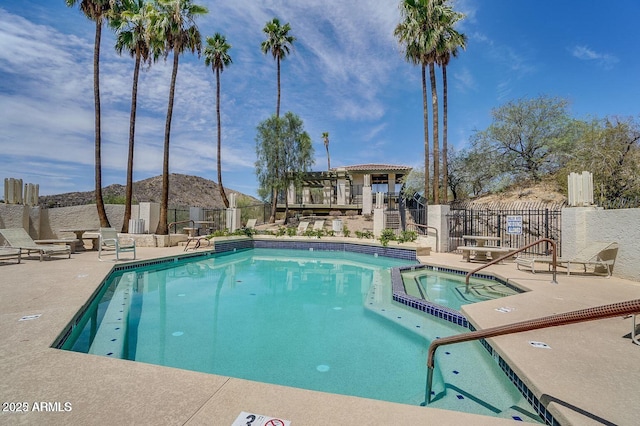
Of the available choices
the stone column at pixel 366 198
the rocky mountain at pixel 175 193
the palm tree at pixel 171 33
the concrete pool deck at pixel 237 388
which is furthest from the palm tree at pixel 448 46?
the rocky mountain at pixel 175 193

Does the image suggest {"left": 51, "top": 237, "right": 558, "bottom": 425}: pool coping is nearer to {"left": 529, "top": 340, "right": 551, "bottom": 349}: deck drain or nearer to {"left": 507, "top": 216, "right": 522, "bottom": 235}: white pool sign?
{"left": 529, "top": 340, "right": 551, "bottom": 349}: deck drain

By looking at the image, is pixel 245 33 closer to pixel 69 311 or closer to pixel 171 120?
pixel 171 120

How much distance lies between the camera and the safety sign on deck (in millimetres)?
1790

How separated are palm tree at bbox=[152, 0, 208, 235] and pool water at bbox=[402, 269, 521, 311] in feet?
36.5

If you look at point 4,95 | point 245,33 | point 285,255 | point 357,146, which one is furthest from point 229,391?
point 357,146

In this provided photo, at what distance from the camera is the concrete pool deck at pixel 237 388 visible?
189 cm

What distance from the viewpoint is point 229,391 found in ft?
7.14

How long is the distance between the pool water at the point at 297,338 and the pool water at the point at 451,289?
2.70 feet

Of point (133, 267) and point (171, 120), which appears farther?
point (171, 120)

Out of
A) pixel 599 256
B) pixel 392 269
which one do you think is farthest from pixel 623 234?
pixel 392 269

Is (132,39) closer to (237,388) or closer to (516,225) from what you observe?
(237,388)

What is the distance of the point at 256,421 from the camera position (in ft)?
5.97

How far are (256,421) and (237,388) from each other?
0.47 meters

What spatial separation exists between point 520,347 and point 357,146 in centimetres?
3827
